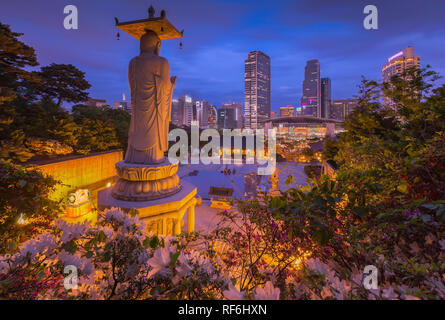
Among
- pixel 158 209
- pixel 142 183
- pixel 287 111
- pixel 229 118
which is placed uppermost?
pixel 287 111

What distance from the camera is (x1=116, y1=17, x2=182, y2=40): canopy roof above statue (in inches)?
160

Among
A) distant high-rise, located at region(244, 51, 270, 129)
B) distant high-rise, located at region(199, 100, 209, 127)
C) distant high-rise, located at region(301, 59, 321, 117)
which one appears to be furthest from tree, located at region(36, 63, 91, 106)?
distant high-rise, located at region(301, 59, 321, 117)

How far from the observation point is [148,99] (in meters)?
4.39

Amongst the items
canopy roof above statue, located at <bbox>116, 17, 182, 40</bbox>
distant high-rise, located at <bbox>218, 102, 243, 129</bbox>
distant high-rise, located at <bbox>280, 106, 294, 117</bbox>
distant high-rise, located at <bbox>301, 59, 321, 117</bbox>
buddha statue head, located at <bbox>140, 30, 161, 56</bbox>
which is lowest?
buddha statue head, located at <bbox>140, 30, 161, 56</bbox>

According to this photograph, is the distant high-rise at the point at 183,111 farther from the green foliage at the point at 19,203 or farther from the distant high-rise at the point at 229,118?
the green foliage at the point at 19,203

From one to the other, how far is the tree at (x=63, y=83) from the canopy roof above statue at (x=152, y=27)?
6.10 m

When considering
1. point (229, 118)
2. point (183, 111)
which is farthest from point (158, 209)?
point (183, 111)

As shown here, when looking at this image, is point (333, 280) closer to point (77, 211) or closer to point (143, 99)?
point (143, 99)

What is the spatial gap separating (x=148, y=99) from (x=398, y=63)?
7835 millimetres

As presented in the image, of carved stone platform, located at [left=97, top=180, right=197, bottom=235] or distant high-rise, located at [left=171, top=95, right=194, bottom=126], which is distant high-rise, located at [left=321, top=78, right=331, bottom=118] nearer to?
distant high-rise, located at [left=171, top=95, right=194, bottom=126]

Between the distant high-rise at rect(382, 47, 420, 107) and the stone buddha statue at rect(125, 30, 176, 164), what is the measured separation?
5866 mm

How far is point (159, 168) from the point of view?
13.7ft

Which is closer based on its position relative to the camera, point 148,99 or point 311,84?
point 148,99

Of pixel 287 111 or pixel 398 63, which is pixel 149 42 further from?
pixel 287 111
